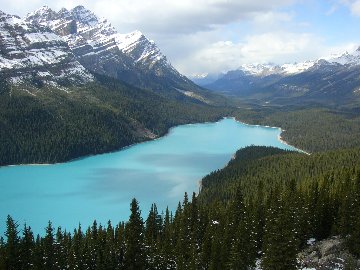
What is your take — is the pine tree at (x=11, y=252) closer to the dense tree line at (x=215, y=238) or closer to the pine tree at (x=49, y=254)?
the dense tree line at (x=215, y=238)

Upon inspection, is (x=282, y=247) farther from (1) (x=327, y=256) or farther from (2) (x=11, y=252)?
(2) (x=11, y=252)

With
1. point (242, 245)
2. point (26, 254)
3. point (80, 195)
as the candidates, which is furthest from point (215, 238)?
point (80, 195)

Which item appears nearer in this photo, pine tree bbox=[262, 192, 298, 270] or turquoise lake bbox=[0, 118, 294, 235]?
pine tree bbox=[262, 192, 298, 270]

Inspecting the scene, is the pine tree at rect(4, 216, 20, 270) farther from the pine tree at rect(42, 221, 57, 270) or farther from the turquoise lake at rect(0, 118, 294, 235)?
the turquoise lake at rect(0, 118, 294, 235)

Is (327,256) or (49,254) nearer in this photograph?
(327,256)

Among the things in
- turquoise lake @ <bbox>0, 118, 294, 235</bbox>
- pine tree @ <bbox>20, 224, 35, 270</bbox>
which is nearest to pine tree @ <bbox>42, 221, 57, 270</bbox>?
pine tree @ <bbox>20, 224, 35, 270</bbox>

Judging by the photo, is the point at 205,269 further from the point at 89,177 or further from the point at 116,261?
the point at 89,177

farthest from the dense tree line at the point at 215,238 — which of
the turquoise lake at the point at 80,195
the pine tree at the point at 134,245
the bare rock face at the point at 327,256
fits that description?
the turquoise lake at the point at 80,195

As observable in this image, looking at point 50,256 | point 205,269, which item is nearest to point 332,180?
point 205,269

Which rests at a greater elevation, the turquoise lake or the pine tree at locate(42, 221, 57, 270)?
the pine tree at locate(42, 221, 57, 270)
